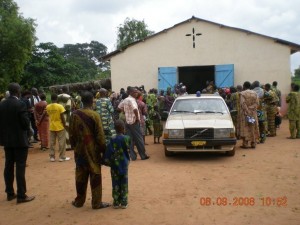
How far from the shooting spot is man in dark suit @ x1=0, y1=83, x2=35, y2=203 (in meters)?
5.79

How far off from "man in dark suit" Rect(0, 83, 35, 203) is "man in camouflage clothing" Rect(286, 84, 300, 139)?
28.4 feet

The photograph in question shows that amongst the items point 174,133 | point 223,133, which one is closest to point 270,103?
point 223,133

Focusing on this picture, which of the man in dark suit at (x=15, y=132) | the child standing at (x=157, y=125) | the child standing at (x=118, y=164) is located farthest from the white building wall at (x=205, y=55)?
the child standing at (x=118, y=164)

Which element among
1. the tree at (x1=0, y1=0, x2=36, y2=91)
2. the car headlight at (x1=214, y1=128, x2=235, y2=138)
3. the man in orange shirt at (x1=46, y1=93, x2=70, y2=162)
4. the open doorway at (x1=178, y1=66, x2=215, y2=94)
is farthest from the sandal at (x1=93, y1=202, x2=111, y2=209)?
the tree at (x1=0, y1=0, x2=36, y2=91)

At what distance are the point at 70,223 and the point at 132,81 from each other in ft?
47.0

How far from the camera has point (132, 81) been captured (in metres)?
18.9

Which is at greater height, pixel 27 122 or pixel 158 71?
pixel 158 71

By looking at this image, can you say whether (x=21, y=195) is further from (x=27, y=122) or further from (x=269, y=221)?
(x=269, y=221)

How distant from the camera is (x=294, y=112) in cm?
1141

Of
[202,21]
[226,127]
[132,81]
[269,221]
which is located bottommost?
[269,221]

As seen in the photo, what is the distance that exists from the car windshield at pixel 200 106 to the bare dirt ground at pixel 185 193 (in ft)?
3.81

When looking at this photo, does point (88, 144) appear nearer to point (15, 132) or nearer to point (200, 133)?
point (15, 132)

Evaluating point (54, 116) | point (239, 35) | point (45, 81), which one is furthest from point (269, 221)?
point (45, 81)

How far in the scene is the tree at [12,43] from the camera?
25.4 meters
